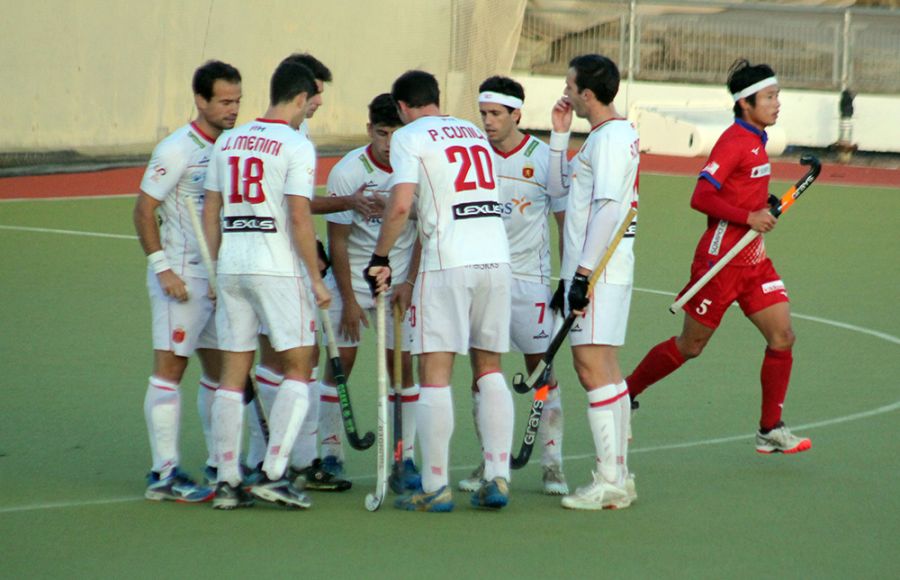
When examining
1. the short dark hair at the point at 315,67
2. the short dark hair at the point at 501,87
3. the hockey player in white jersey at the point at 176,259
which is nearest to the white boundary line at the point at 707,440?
the hockey player in white jersey at the point at 176,259

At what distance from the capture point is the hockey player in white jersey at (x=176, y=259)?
6758 millimetres

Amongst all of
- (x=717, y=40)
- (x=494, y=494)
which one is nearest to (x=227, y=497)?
(x=494, y=494)

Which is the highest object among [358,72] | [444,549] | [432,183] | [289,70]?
[358,72]

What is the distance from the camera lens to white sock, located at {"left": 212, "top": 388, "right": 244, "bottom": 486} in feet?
21.4

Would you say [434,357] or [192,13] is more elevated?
[192,13]

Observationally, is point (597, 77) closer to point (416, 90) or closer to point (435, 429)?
point (416, 90)

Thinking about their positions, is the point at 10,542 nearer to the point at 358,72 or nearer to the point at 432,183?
the point at 432,183

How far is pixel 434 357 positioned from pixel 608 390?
84 cm

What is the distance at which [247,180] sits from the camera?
644cm

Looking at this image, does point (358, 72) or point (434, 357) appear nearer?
point (434, 357)

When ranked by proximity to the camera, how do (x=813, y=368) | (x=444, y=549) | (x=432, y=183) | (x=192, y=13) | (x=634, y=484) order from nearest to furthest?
(x=444, y=549), (x=432, y=183), (x=634, y=484), (x=813, y=368), (x=192, y=13)

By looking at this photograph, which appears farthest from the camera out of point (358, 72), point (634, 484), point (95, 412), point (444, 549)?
point (358, 72)

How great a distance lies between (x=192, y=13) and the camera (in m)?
21.2

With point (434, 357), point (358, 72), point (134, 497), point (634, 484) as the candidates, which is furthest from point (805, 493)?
point (358, 72)
